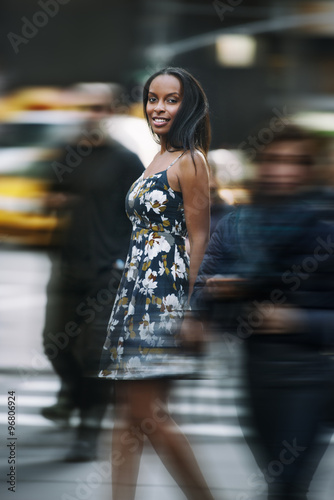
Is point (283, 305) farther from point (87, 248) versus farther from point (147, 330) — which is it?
point (87, 248)

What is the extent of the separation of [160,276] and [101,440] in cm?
81

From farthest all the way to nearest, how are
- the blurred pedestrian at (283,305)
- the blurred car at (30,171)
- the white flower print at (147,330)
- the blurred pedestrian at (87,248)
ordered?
the blurred car at (30,171) → the blurred pedestrian at (87,248) → the white flower print at (147,330) → the blurred pedestrian at (283,305)

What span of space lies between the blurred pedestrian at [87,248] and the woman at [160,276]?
319 mm

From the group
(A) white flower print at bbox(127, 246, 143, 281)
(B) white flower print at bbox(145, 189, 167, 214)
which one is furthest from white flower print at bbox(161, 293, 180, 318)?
(B) white flower print at bbox(145, 189, 167, 214)

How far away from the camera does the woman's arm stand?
235cm

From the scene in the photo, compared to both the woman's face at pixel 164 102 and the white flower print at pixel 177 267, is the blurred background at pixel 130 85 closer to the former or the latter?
the woman's face at pixel 164 102

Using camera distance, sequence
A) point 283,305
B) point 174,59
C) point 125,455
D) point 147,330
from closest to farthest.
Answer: point 283,305 < point 147,330 < point 125,455 < point 174,59

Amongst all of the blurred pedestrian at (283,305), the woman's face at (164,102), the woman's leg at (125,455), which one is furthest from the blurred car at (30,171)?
the blurred pedestrian at (283,305)

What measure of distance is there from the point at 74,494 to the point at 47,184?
3.66ft

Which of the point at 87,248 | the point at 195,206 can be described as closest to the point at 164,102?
the point at 195,206

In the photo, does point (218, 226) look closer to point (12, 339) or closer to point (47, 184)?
point (47, 184)

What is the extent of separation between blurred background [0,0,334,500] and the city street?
11 mm

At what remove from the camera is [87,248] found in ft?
9.94

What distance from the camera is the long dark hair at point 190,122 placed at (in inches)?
95.2
